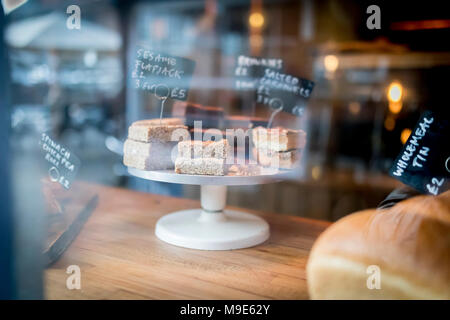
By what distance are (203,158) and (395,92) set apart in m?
4.06

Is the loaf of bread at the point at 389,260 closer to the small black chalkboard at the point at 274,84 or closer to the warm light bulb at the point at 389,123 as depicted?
the small black chalkboard at the point at 274,84

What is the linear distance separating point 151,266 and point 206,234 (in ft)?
0.92

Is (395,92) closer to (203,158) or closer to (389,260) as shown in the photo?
(203,158)

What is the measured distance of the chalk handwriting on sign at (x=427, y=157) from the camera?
127cm

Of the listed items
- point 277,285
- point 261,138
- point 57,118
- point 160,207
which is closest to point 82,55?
point 57,118

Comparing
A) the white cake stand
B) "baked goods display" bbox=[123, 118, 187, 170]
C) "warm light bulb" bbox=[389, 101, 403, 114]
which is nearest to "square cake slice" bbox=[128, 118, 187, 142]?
"baked goods display" bbox=[123, 118, 187, 170]

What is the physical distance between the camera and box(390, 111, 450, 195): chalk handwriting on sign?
1.27m

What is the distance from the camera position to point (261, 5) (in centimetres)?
623

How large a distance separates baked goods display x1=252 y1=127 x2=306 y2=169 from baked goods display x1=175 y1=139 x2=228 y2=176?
24 centimetres

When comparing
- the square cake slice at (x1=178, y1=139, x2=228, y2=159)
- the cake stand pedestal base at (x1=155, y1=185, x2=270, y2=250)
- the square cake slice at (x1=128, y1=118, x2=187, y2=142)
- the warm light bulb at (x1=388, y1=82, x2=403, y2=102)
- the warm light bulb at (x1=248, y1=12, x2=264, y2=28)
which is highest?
the warm light bulb at (x1=248, y1=12, x2=264, y2=28)

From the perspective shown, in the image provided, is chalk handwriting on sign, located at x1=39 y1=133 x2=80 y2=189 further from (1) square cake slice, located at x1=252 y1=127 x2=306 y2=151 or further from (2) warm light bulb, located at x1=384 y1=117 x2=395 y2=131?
(2) warm light bulb, located at x1=384 y1=117 x2=395 y2=131

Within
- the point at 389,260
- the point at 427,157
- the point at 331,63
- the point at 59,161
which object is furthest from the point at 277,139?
the point at 331,63

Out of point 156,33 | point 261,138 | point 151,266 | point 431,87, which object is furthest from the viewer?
point 156,33

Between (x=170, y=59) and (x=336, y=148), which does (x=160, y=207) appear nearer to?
(x=170, y=59)
